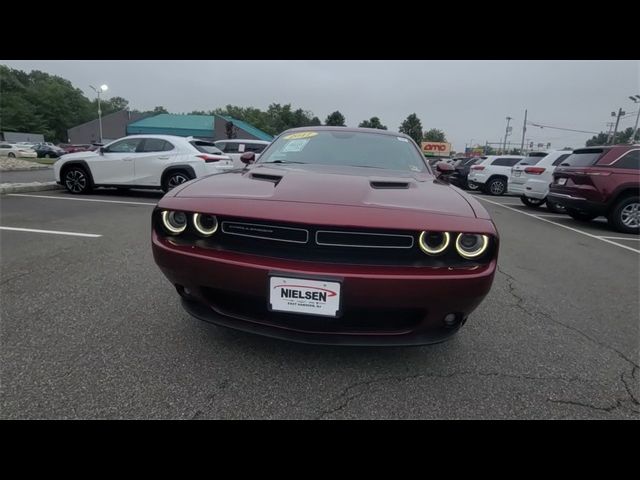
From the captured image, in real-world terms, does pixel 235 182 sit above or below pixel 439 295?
above

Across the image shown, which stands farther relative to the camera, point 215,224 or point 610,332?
point 610,332

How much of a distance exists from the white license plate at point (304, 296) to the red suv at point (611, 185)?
292 inches

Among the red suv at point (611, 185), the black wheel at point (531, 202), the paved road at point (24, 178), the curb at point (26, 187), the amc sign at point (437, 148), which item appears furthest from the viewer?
the amc sign at point (437, 148)

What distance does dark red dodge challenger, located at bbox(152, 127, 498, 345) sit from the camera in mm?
1670

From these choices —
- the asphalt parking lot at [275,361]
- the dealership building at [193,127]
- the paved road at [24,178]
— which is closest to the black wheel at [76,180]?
the paved road at [24,178]

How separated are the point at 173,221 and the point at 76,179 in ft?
27.0

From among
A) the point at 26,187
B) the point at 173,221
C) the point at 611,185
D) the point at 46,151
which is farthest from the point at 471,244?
the point at 46,151

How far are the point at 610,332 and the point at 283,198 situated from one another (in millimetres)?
2628

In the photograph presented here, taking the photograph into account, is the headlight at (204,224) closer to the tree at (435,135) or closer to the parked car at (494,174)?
the parked car at (494,174)

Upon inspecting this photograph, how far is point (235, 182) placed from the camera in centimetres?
217

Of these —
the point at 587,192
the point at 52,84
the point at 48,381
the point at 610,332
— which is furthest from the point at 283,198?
the point at 52,84

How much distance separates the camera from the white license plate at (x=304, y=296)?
5.42ft
